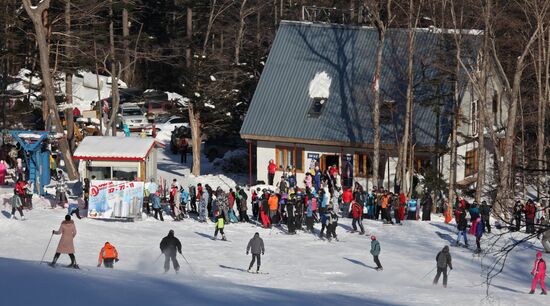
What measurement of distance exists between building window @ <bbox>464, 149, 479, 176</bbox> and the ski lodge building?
4 cm

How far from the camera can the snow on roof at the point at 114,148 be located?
34.1m

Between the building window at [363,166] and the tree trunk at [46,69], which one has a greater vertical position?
the tree trunk at [46,69]

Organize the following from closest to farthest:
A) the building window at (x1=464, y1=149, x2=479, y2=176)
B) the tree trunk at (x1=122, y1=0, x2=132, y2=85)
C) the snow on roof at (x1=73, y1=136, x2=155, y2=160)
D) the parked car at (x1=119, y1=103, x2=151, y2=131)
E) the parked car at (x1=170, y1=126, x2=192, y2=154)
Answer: the snow on roof at (x1=73, y1=136, x2=155, y2=160) → the building window at (x1=464, y1=149, x2=479, y2=176) → the tree trunk at (x1=122, y1=0, x2=132, y2=85) → the parked car at (x1=170, y1=126, x2=192, y2=154) → the parked car at (x1=119, y1=103, x2=151, y2=131)

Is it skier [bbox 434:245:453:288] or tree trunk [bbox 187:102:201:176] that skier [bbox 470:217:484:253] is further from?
tree trunk [bbox 187:102:201:176]

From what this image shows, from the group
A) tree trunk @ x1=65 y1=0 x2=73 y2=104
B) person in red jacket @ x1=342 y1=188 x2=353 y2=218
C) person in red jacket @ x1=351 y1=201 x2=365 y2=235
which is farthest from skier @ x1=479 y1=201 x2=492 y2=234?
tree trunk @ x1=65 y1=0 x2=73 y2=104

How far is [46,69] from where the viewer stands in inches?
1571

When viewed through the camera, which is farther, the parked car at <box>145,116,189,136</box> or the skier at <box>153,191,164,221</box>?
the parked car at <box>145,116,189,136</box>

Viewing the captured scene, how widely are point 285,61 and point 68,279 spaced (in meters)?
24.2

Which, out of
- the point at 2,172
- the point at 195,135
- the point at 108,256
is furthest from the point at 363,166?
the point at 108,256

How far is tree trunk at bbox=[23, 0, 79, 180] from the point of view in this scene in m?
39.0

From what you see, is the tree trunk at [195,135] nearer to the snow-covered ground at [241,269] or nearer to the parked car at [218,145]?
the parked car at [218,145]

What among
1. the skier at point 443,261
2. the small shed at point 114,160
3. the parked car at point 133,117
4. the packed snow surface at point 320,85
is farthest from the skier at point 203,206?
the parked car at point 133,117

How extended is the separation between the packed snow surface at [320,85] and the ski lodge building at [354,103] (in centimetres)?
4

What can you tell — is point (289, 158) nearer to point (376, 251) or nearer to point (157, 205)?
point (157, 205)
